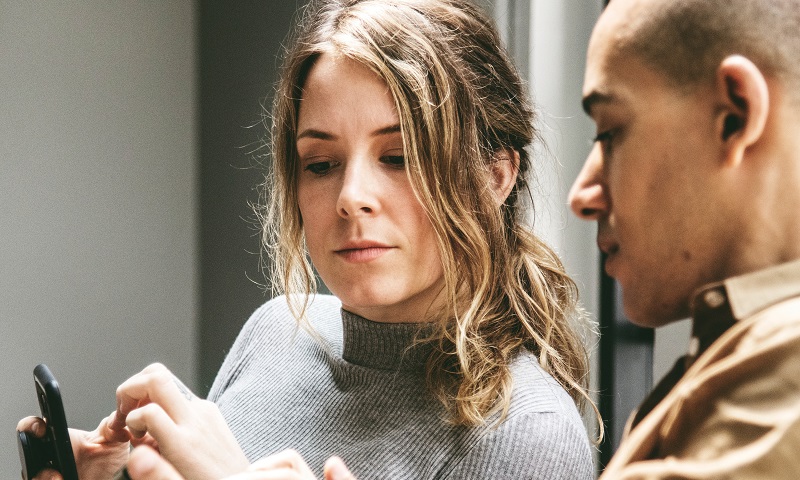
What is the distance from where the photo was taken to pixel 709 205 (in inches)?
18.7

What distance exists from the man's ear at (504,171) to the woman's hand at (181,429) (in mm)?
487

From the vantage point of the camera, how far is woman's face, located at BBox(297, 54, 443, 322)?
1023 millimetres

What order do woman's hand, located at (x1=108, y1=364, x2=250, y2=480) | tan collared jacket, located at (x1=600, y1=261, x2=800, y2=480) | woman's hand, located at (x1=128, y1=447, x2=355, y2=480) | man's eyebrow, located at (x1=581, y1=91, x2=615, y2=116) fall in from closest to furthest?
tan collared jacket, located at (x1=600, y1=261, x2=800, y2=480) → man's eyebrow, located at (x1=581, y1=91, x2=615, y2=116) → woman's hand, located at (x1=128, y1=447, x2=355, y2=480) → woman's hand, located at (x1=108, y1=364, x2=250, y2=480)

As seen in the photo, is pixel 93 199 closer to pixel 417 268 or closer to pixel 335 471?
pixel 417 268

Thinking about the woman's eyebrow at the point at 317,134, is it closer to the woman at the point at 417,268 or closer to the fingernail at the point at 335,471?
the woman at the point at 417,268

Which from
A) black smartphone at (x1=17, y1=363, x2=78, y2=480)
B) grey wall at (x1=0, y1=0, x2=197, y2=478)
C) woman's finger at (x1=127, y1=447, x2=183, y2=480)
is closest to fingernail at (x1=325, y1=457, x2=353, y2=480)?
woman's finger at (x1=127, y1=447, x2=183, y2=480)

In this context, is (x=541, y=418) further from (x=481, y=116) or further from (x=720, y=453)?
(x=720, y=453)

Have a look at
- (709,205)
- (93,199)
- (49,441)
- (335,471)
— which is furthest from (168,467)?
(93,199)

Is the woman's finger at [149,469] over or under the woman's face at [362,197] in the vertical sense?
under

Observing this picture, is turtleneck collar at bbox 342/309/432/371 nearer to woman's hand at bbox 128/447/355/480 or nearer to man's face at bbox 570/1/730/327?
woman's hand at bbox 128/447/355/480

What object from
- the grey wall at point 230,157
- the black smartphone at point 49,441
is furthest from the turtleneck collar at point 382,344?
the grey wall at point 230,157

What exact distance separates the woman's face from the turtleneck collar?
7 cm

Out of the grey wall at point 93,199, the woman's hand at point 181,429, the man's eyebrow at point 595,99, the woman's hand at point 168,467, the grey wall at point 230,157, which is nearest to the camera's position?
the man's eyebrow at point 595,99

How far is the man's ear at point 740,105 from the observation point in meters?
0.45
